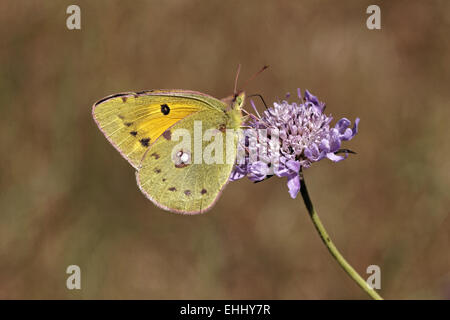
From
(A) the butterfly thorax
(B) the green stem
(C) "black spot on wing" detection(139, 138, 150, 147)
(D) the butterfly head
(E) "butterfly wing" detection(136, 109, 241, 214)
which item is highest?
(D) the butterfly head

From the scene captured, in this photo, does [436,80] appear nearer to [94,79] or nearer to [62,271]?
[94,79]

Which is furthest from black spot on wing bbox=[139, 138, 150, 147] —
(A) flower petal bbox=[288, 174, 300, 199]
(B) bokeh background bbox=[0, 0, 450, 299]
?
(B) bokeh background bbox=[0, 0, 450, 299]

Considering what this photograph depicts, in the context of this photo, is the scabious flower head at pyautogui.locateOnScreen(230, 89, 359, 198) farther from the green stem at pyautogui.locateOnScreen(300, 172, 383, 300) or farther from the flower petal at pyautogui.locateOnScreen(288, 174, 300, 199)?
the green stem at pyautogui.locateOnScreen(300, 172, 383, 300)

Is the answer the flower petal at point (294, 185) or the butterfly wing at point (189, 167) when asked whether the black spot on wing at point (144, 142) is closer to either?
the butterfly wing at point (189, 167)

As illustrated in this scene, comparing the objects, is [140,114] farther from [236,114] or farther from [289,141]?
[289,141]

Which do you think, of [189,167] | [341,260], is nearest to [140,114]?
[189,167]
